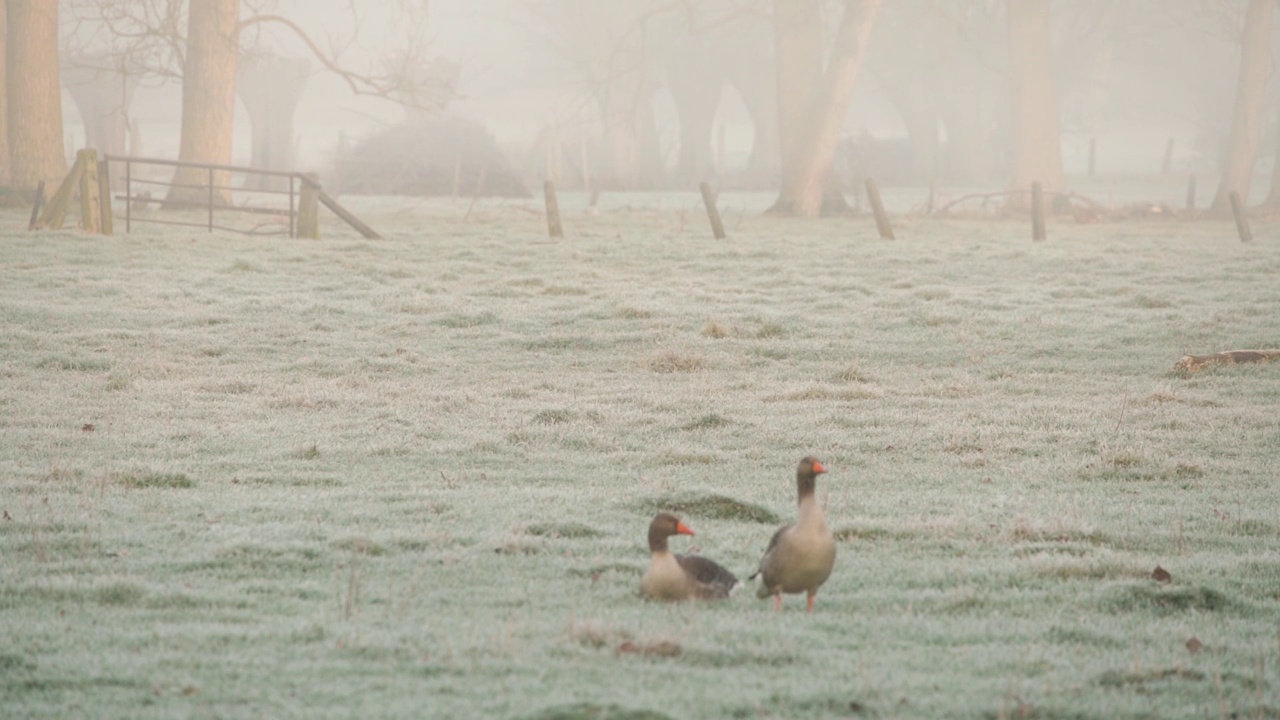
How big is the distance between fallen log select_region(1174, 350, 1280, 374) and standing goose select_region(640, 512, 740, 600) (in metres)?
9.35

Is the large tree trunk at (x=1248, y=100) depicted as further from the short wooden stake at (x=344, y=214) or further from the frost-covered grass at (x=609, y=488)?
the short wooden stake at (x=344, y=214)

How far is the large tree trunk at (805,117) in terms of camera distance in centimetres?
3472

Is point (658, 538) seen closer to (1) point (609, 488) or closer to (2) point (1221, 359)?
(1) point (609, 488)

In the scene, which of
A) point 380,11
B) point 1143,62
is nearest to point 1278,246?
point 1143,62

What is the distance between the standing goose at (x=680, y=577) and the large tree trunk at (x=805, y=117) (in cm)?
2879

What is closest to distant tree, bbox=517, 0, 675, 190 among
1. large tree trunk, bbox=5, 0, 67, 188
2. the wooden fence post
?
large tree trunk, bbox=5, 0, 67, 188

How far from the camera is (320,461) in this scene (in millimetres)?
10344

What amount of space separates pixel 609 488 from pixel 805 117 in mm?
27168

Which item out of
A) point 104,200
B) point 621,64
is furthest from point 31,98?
point 621,64

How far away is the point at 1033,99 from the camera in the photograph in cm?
3925

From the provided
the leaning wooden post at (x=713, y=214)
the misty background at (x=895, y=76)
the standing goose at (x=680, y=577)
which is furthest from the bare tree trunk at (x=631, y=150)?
the standing goose at (x=680, y=577)

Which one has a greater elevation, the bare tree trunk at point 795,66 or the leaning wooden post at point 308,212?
the bare tree trunk at point 795,66

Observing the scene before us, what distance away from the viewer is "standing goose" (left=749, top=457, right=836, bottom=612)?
20.2 feet

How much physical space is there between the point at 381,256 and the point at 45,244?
5126 millimetres
